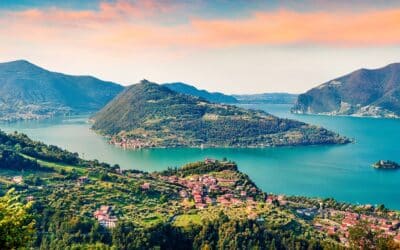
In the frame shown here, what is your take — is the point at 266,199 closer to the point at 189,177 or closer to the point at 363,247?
the point at 189,177

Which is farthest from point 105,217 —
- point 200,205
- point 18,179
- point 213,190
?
point 18,179

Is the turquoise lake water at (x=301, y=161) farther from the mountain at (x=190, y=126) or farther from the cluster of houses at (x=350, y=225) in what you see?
the cluster of houses at (x=350, y=225)

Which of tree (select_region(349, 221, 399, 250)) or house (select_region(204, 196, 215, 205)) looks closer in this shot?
tree (select_region(349, 221, 399, 250))

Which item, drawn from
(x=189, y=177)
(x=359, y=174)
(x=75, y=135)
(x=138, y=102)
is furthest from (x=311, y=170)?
(x=138, y=102)

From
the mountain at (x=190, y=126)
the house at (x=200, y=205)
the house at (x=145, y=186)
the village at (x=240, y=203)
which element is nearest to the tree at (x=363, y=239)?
the village at (x=240, y=203)

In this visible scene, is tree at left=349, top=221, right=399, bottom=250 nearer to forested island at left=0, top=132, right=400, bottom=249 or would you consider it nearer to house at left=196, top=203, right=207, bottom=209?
forested island at left=0, top=132, right=400, bottom=249

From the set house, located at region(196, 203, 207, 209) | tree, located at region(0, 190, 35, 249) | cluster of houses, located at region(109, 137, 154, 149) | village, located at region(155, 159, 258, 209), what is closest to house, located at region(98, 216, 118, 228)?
house, located at region(196, 203, 207, 209)
